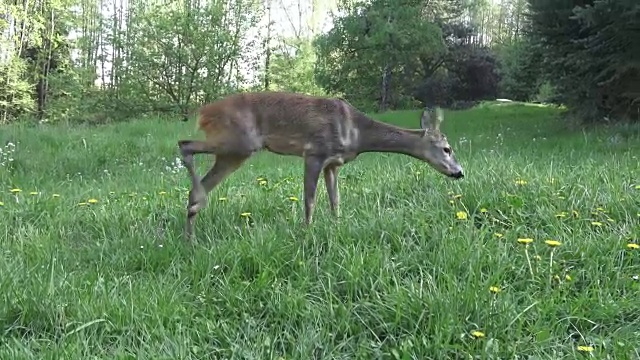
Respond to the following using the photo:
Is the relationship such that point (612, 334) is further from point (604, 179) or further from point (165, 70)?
point (165, 70)

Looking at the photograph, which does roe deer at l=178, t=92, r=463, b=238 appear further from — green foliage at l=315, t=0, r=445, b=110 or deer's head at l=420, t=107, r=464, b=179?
green foliage at l=315, t=0, r=445, b=110

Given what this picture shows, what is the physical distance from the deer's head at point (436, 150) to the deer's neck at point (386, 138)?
0.19 ft

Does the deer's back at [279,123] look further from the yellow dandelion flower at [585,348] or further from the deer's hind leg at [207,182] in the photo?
the yellow dandelion flower at [585,348]

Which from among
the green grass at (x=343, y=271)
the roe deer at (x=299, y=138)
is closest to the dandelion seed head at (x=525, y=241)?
the green grass at (x=343, y=271)

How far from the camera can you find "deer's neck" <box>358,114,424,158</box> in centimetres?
559

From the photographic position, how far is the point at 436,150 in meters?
5.67

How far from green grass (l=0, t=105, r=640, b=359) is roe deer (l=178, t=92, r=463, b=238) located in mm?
250

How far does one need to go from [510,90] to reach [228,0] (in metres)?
13.8

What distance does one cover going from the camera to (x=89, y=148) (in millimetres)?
10156

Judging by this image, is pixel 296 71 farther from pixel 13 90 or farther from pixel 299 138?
pixel 299 138

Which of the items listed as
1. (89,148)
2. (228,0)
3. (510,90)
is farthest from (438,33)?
(89,148)

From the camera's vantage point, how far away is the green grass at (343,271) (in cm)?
314

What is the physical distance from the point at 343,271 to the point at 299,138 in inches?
69.4

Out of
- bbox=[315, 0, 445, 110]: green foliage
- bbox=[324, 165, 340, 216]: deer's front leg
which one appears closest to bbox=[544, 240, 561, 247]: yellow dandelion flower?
bbox=[324, 165, 340, 216]: deer's front leg
